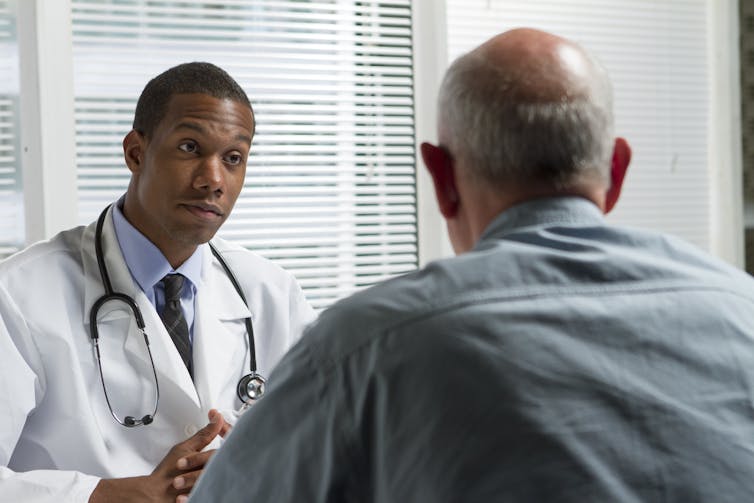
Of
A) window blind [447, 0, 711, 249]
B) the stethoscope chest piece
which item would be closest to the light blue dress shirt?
the stethoscope chest piece

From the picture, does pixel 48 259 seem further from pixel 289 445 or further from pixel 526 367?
pixel 526 367

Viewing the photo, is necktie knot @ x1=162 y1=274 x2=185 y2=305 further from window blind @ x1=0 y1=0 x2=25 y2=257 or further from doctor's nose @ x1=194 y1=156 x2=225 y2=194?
window blind @ x1=0 y1=0 x2=25 y2=257

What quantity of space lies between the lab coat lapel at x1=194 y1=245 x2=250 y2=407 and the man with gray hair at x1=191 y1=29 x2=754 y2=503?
0.79m

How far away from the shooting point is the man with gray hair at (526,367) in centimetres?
70

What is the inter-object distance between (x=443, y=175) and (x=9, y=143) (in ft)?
5.24

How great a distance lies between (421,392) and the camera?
2.31 feet

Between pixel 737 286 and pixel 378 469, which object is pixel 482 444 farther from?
pixel 737 286

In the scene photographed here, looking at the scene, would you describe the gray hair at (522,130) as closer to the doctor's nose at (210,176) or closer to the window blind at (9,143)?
the doctor's nose at (210,176)

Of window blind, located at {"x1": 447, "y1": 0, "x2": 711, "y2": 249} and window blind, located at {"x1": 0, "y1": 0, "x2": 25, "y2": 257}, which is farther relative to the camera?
window blind, located at {"x1": 447, "y1": 0, "x2": 711, "y2": 249}

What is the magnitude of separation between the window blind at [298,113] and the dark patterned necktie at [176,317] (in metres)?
0.67

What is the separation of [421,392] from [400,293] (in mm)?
87

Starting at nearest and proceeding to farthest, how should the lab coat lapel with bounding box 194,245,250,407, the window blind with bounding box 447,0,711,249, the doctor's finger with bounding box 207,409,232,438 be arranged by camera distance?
the doctor's finger with bounding box 207,409,232,438, the lab coat lapel with bounding box 194,245,250,407, the window blind with bounding box 447,0,711,249

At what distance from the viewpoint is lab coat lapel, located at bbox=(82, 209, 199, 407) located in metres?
1.52

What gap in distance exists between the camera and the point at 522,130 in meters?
0.81
